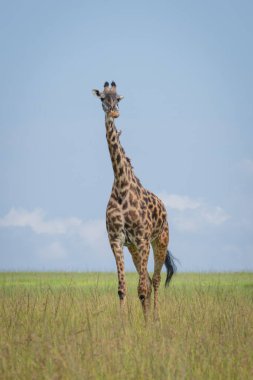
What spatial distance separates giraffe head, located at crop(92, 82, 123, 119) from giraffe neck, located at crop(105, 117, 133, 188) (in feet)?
0.91

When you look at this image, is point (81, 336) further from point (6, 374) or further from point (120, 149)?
point (120, 149)

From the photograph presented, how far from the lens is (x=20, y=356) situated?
22.0 feet

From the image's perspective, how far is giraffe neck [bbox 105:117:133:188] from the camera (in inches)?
383

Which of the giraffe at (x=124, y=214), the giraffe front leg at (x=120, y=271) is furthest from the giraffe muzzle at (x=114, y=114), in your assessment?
the giraffe front leg at (x=120, y=271)

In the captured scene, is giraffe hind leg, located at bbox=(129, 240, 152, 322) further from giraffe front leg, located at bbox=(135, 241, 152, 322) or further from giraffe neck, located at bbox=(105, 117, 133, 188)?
giraffe neck, located at bbox=(105, 117, 133, 188)

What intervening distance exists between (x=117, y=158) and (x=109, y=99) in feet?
3.02

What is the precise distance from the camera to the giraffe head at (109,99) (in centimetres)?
940

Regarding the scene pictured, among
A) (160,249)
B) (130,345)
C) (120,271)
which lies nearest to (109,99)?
(120,271)

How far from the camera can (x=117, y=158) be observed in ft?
32.4

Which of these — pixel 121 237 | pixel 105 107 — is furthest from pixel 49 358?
A: pixel 105 107

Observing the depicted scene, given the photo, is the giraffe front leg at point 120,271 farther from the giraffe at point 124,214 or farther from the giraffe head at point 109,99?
the giraffe head at point 109,99

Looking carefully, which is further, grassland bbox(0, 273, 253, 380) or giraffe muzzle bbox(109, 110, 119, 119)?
giraffe muzzle bbox(109, 110, 119, 119)

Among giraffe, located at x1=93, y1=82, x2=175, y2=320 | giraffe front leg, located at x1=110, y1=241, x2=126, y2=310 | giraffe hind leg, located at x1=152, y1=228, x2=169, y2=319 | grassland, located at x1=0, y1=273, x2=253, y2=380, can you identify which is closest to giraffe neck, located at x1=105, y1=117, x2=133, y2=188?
giraffe, located at x1=93, y1=82, x2=175, y2=320

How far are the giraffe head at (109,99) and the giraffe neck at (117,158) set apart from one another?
A: 28cm
